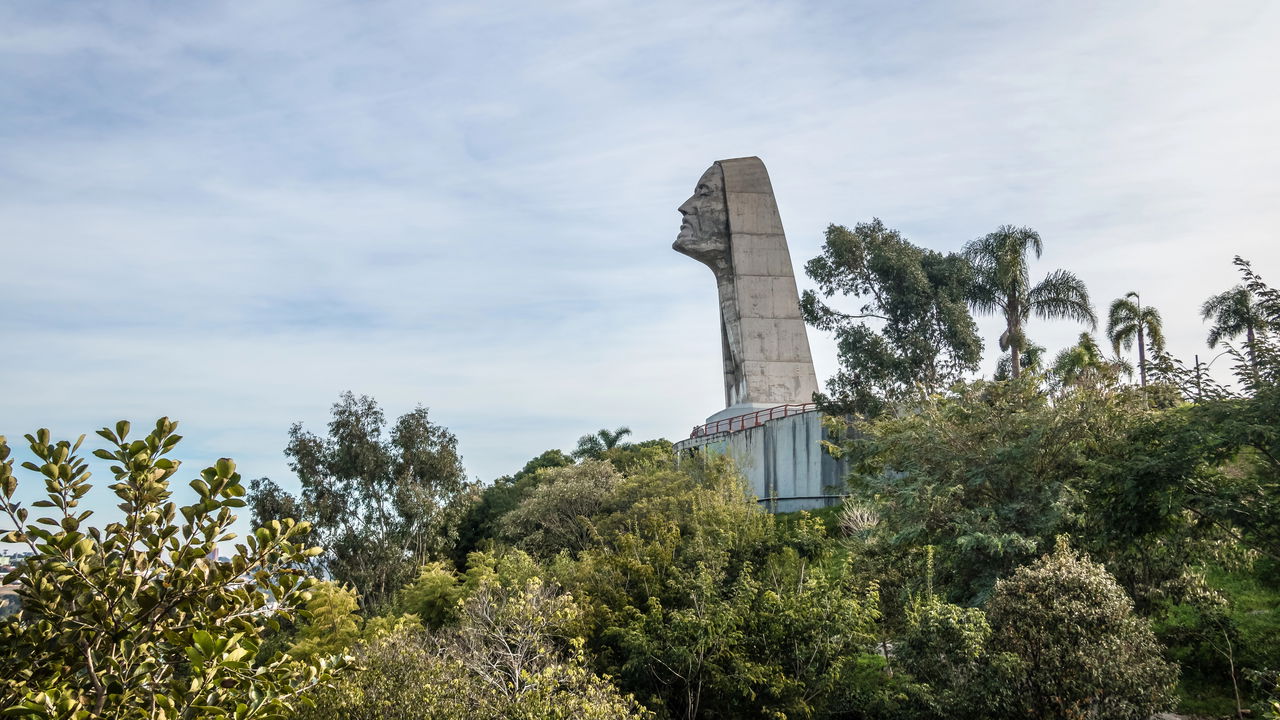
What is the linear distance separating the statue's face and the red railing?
6043mm

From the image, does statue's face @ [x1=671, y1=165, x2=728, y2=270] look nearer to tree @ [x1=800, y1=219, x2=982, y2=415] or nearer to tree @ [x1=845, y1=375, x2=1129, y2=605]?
tree @ [x1=800, y1=219, x2=982, y2=415]

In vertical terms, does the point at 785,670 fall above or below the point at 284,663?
below

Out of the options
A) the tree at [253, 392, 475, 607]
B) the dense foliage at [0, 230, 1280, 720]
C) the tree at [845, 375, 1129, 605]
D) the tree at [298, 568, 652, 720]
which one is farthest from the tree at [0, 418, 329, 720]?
the tree at [253, 392, 475, 607]

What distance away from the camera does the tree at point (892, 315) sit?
3002 cm

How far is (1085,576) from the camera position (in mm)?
12836

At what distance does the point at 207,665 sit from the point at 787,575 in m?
15.6

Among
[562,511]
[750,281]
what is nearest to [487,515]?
[562,511]

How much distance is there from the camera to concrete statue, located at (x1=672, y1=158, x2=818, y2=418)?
37625mm

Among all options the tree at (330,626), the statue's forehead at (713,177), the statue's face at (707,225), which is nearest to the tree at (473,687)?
the tree at (330,626)

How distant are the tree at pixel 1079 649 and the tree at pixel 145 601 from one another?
10457 mm

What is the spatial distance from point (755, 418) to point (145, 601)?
108 feet

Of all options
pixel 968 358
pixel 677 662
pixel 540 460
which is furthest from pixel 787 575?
pixel 540 460

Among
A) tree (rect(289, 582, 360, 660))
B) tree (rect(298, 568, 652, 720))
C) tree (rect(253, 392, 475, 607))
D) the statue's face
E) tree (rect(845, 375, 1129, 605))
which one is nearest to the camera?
tree (rect(298, 568, 652, 720))

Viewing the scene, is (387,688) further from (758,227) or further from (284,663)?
(758,227)
